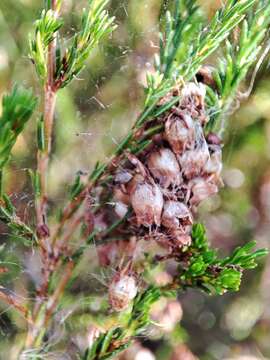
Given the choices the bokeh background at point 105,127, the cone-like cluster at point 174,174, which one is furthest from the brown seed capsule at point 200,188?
the bokeh background at point 105,127

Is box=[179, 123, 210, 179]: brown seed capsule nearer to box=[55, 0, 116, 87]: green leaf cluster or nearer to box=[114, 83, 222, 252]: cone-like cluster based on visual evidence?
box=[114, 83, 222, 252]: cone-like cluster

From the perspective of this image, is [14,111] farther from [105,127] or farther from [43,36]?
[105,127]

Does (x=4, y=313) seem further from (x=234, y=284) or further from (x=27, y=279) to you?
(x=234, y=284)

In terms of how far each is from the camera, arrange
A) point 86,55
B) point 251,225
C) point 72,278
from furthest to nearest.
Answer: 1. point 251,225
2. point 72,278
3. point 86,55

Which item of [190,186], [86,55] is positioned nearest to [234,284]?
[190,186]

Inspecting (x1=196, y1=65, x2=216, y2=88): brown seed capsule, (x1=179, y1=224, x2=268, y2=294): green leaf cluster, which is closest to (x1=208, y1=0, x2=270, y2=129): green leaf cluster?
(x1=196, y1=65, x2=216, y2=88): brown seed capsule

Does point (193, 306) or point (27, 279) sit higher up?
point (27, 279)
